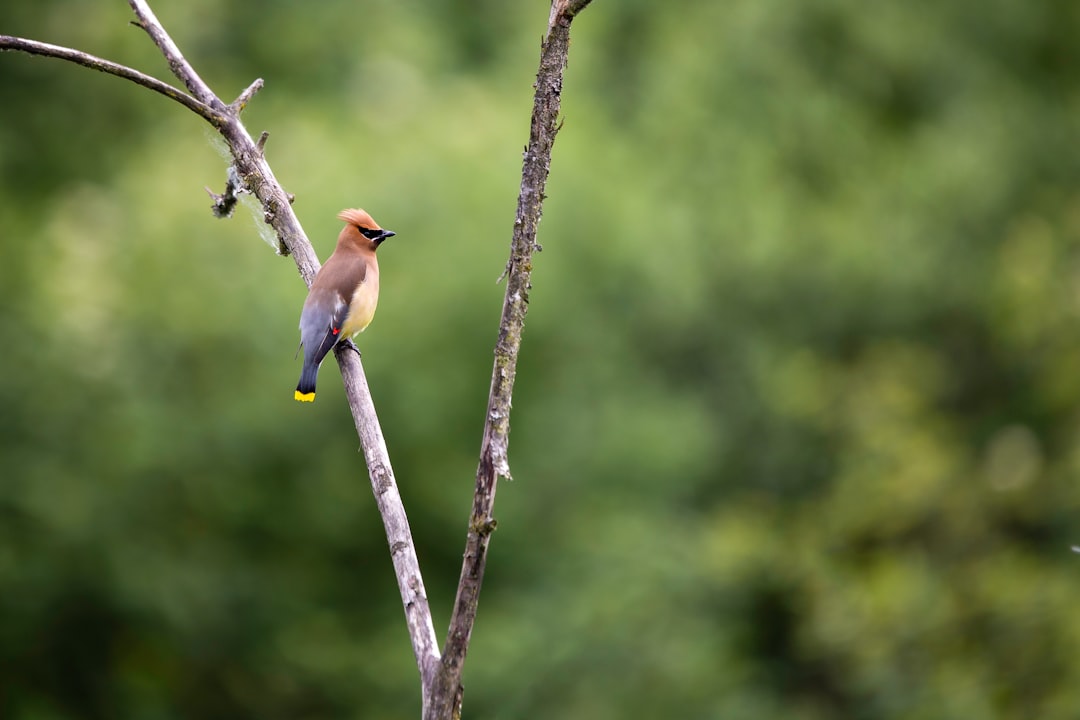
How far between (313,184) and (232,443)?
2506mm

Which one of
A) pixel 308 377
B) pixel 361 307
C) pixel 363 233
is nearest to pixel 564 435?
pixel 363 233

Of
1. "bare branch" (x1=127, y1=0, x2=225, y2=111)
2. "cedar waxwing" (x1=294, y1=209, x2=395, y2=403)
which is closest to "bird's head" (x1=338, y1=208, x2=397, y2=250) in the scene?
"cedar waxwing" (x1=294, y1=209, x2=395, y2=403)

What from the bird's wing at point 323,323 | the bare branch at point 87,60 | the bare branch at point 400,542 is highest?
the bird's wing at point 323,323

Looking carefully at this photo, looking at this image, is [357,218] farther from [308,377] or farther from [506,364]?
[506,364]

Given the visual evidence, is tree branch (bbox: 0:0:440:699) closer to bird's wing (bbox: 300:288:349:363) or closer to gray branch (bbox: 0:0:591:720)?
gray branch (bbox: 0:0:591:720)

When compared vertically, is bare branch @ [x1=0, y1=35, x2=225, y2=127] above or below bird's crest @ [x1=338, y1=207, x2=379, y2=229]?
below

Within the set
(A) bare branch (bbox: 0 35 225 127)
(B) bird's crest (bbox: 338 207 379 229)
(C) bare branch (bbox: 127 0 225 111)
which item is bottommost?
(A) bare branch (bbox: 0 35 225 127)

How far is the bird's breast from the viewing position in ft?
15.3

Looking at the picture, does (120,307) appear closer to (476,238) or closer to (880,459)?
(476,238)

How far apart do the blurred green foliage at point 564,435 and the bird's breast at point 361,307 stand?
5126 mm

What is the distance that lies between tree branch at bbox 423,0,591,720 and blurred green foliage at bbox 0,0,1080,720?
272 inches

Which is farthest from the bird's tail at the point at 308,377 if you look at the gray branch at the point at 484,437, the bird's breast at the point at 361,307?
the gray branch at the point at 484,437

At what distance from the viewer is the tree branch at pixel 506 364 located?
227cm

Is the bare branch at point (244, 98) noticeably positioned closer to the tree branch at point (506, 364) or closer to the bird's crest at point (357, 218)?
the tree branch at point (506, 364)
